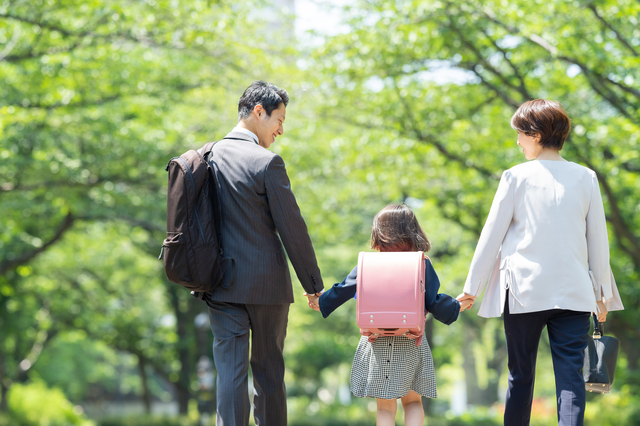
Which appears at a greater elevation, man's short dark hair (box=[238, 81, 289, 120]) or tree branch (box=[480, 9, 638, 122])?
tree branch (box=[480, 9, 638, 122])

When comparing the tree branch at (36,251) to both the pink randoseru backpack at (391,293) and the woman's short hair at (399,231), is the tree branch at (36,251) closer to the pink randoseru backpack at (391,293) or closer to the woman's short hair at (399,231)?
the woman's short hair at (399,231)

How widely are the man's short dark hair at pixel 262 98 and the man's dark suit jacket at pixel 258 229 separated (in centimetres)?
31

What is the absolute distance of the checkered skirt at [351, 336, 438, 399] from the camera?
3590mm

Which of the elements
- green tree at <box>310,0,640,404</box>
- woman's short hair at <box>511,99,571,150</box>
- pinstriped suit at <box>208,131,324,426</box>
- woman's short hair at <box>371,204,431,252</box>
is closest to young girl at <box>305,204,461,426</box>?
woman's short hair at <box>371,204,431,252</box>

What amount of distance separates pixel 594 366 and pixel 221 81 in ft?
30.2

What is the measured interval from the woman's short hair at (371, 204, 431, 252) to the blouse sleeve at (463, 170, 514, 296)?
35cm

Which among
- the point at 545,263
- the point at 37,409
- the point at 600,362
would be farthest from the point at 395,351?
the point at 37,409

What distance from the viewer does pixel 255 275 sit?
3.37 metres

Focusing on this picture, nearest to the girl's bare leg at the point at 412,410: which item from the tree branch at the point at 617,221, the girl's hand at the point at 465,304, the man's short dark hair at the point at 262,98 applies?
the girl's hand at the point at 465,304

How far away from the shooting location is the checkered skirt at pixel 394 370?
3590 mm

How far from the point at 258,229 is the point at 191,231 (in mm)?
362

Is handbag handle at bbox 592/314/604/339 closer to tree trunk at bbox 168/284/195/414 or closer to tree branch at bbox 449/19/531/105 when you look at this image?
tree branch at bbox 449/19/531/105

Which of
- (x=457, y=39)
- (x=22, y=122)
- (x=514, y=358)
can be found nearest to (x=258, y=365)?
(x=514, y=358)

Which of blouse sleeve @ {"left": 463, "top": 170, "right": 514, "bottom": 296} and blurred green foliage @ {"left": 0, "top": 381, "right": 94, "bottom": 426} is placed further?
blurred green foliage @ {"left": 0, "top": 381, "right": 94, "bottom": 426}
